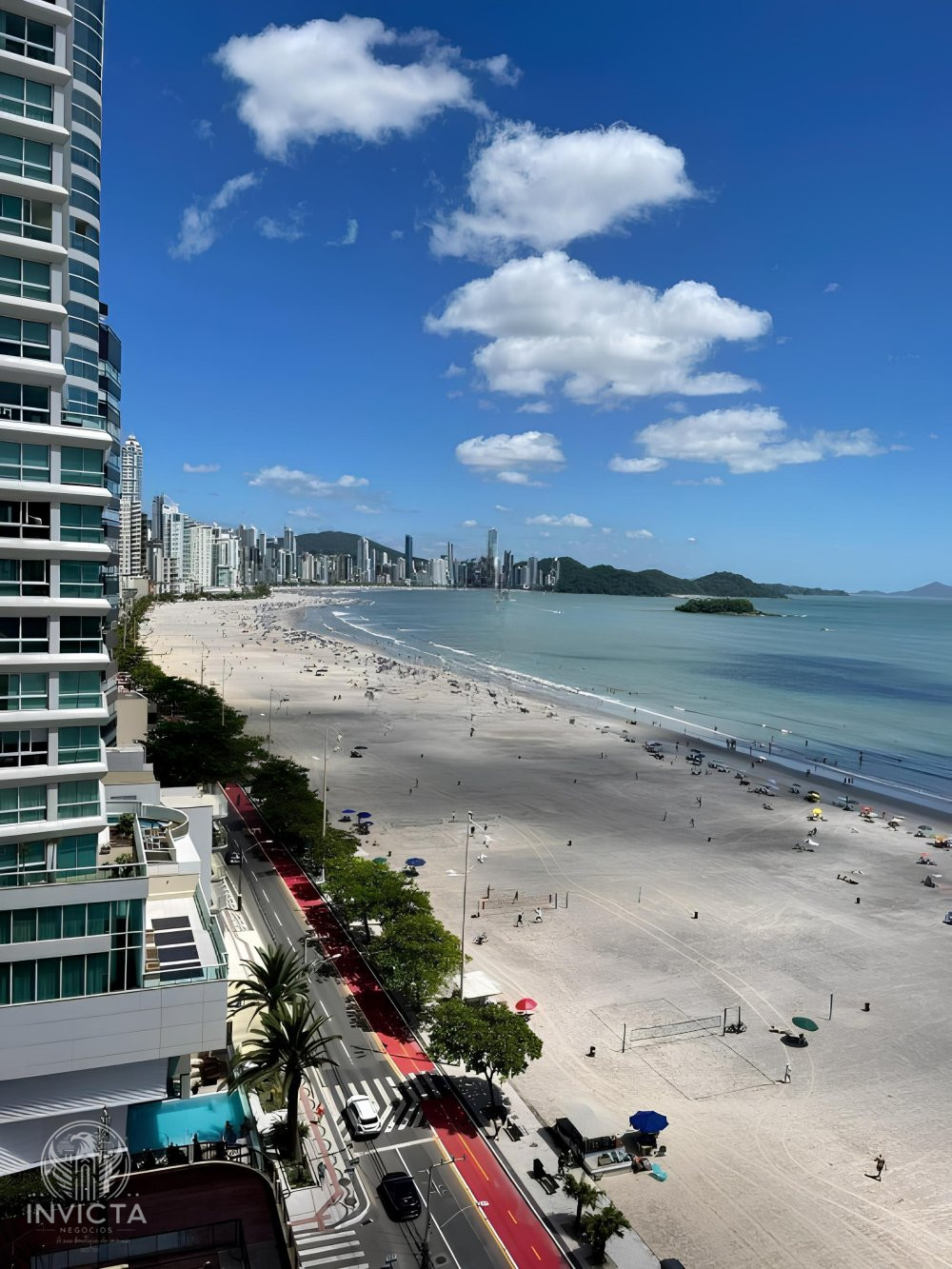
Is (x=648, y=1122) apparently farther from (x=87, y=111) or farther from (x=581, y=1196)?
(x=87, y=111)

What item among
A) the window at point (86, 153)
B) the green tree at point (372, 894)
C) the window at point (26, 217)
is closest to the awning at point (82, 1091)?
the green tree at point (372, 894)

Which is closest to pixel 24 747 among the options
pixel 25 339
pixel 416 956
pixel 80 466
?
pixel 80 466

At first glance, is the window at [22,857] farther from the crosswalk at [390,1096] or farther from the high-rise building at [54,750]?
the crosswalk at [390,1096]

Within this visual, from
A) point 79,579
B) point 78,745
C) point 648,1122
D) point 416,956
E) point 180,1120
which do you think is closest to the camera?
point 180,1120

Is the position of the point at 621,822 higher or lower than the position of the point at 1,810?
lower

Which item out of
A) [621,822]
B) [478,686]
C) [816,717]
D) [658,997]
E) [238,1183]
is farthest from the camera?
[478,686]

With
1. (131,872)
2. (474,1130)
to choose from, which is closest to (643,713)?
(474,1130)

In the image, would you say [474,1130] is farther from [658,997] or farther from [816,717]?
[816,717]
